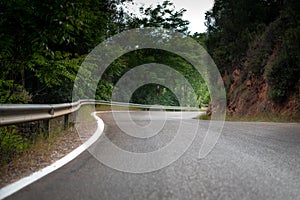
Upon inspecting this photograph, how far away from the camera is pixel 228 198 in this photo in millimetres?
3133

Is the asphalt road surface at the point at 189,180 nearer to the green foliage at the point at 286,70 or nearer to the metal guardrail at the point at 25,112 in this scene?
the metal guardrail at the point at 25,112

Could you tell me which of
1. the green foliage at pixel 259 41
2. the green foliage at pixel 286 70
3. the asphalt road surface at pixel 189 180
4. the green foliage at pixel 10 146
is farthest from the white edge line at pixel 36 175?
the green foliage at pixel 259 41

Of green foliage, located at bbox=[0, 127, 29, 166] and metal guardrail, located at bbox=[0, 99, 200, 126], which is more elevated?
metal guardrail, located at bbox=[0, 99, 200, 126]

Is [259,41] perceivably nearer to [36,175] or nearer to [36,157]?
[36,157]

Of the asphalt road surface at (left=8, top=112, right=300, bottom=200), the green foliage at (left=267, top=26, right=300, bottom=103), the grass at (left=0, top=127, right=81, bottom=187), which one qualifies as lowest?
the grass at (left=0, top=127, right=81, bottom=187)

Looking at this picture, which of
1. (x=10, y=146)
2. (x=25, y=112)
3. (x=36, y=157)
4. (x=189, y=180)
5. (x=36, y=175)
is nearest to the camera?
(x=189, y=180)

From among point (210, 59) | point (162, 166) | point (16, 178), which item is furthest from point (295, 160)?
point (210, 59)

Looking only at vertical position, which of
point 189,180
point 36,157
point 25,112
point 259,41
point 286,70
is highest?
point 259,41

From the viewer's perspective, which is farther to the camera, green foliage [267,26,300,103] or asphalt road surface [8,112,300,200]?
green foliage [267,26,300,103]

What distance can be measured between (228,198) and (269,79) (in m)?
15.7

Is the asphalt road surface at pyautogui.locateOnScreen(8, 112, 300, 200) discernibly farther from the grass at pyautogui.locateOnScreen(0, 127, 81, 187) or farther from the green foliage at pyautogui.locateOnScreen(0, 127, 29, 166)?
the green foliage at pyautogui.locateOnScreen(0, 127, 29, 166)

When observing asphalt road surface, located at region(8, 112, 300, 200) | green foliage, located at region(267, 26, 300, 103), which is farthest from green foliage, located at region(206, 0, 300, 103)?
asphalt road surface, located at region(8, 112, 300, 200)

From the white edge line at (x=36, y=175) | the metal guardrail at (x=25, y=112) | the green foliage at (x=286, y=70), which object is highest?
the green foliage at (x=286, y=70)

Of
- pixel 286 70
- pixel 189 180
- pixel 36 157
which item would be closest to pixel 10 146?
pixel 36 157
